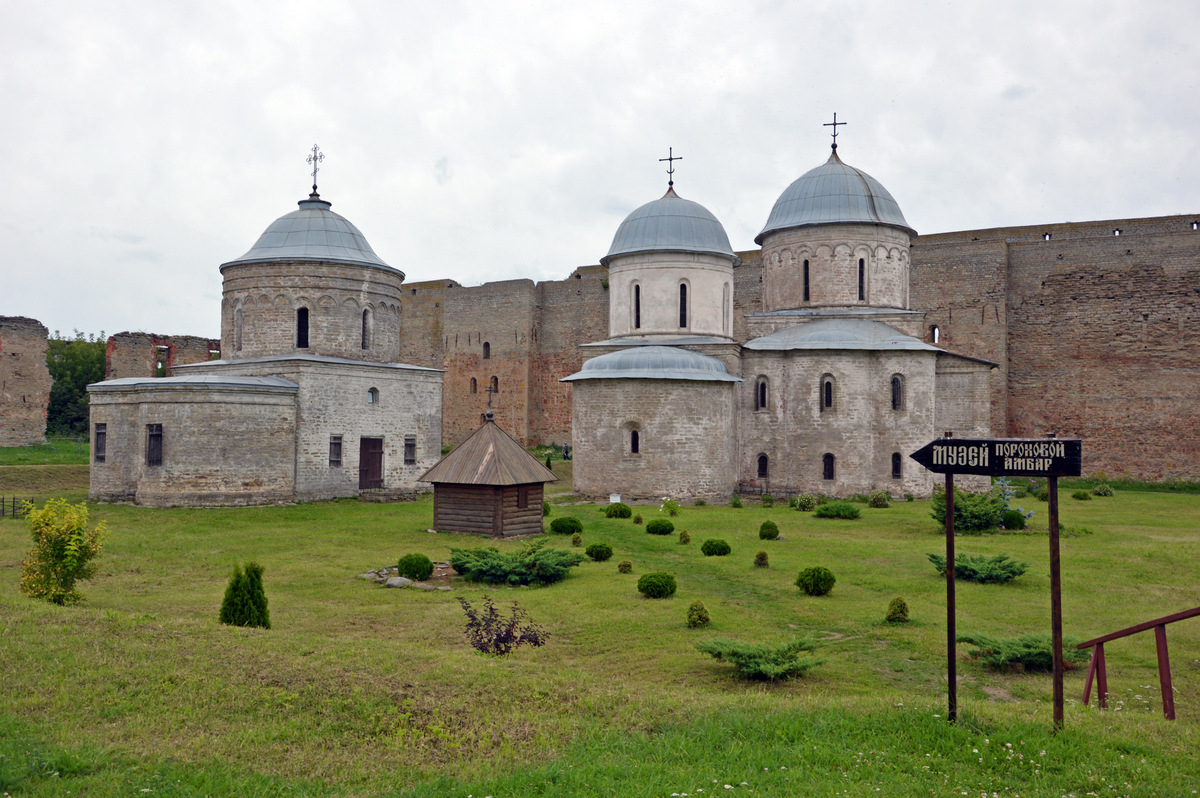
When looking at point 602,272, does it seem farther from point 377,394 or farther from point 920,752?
point 920,752

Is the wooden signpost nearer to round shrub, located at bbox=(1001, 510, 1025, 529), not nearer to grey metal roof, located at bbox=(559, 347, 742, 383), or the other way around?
round shrub, located at bbox=(1001, 510, 1025, 529)

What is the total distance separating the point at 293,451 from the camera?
844 inches

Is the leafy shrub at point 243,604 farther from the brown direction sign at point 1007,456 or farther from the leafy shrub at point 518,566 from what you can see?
the brown direction sign at point 1007,456

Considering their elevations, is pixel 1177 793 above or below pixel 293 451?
below

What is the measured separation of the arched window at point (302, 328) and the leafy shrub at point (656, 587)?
49.9 feet

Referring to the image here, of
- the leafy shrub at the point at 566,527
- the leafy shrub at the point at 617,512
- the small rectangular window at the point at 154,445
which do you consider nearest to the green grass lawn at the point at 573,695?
the leafy shrub at the point at 566,527

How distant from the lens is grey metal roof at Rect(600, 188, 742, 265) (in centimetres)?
2614

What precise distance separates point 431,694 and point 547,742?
125cm

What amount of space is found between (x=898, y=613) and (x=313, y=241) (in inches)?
765

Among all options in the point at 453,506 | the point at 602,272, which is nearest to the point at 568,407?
the point at 602,272

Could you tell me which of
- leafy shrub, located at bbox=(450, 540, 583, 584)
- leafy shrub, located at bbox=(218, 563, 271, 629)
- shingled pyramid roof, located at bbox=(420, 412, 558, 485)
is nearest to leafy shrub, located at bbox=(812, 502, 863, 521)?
shingled pyramid roof, located at bbox=(420, 412, 558, 485)

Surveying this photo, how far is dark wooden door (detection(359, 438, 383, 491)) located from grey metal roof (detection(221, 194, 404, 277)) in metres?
5.05

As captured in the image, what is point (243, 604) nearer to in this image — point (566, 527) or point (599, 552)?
point (599, 552)

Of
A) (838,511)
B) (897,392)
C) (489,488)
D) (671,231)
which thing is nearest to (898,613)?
(489,488)
